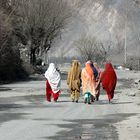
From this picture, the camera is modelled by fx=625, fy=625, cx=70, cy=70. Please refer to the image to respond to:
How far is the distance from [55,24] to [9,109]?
47.6 meters

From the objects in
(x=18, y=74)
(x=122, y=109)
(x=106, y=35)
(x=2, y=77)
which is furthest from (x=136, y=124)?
(x=106, y=35)

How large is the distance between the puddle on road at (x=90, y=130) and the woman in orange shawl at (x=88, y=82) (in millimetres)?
6480

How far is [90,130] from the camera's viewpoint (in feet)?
52.9

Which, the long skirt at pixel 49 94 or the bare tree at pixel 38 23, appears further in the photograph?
the bare tree at pixel 38 23

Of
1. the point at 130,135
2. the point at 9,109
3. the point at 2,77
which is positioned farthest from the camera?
the point at 2,77

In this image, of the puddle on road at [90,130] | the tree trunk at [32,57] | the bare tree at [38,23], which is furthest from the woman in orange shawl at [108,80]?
the tree trunk at [32,57]

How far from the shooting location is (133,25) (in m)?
177

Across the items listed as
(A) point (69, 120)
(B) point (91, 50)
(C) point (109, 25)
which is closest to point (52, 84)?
(A) point (69, 120)

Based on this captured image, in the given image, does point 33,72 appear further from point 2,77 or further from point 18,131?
point 18,131

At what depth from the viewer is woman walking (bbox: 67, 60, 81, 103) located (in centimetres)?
2672

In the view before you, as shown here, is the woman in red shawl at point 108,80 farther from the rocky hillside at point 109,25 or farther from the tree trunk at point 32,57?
the rocky hillside at point 109,25

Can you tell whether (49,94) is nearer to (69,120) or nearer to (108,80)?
(108,80)

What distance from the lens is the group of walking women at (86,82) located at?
26.2m

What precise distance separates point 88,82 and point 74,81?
3.20 feet
